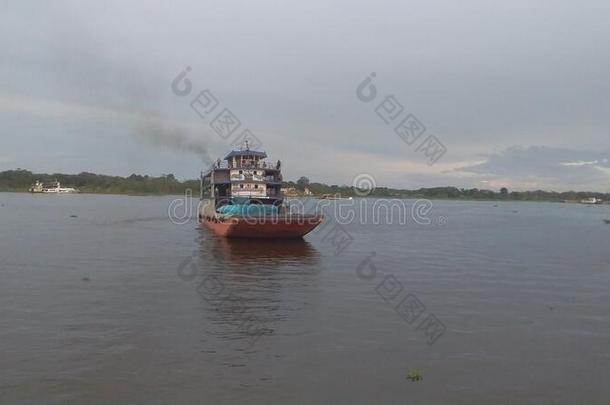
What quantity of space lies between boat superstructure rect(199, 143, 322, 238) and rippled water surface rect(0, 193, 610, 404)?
16.5 feet

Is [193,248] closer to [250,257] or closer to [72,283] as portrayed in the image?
[250,257]

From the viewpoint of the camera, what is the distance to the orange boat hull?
3303 cm

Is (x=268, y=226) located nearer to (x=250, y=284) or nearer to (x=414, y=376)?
(x=250, y=284)

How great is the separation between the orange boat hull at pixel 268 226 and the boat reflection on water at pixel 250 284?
2.24 ft

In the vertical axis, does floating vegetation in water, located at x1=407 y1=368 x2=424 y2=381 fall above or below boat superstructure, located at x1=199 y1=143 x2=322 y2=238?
below

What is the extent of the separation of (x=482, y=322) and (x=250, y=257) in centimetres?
1548

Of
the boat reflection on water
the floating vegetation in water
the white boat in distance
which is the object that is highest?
the white boat in distance

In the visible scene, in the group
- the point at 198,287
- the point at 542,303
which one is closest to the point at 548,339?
the point at 542,303

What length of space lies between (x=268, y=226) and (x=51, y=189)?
17442 cm

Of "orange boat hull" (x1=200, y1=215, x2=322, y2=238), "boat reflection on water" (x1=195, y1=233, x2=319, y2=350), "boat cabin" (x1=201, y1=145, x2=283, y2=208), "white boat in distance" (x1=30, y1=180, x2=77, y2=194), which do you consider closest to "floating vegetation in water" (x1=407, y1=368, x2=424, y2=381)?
"boat reflection on water" (x1=195, y1=233, x2=319, y2=350)

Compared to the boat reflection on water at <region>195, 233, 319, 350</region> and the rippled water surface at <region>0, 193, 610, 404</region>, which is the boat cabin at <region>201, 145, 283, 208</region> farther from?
the rippled water surface at <region>0, 193, 610, 404</region>

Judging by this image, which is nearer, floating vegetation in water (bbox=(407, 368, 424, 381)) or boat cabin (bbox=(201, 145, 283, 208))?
floating vegetation in water (bbox=(407, 368, 424, 381))

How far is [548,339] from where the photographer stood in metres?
13.8

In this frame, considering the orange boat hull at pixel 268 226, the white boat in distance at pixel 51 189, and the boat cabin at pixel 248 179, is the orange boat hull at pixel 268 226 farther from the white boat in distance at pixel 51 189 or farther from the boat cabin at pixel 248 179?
the white boat in distance at pixel 51 189
